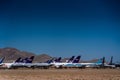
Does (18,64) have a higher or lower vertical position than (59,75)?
higher

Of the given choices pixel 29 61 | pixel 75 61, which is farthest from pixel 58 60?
pixel 29 61

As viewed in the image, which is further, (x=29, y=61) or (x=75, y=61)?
(x=75, y=61)

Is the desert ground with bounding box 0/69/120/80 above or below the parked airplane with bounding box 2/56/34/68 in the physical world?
below

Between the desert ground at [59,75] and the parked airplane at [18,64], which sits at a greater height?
the parked airplane at [18,64]

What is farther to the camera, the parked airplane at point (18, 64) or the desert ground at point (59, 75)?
the parked airplane at point (18, 64)

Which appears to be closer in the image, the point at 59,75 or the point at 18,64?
the point at 59,75

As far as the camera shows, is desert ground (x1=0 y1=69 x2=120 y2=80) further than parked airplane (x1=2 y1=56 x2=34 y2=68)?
No

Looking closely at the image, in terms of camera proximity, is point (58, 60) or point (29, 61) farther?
point (58, 60)

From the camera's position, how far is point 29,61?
13838 cm

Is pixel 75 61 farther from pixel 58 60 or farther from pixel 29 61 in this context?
pixel 29 61

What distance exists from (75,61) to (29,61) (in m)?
33.3

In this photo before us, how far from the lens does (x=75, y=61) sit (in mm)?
161125
